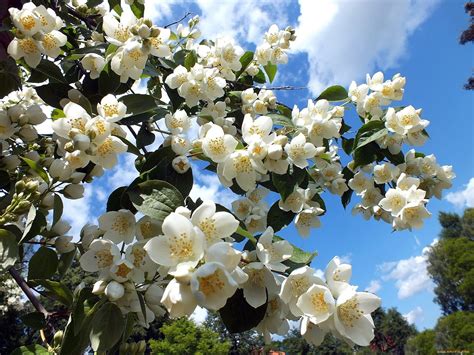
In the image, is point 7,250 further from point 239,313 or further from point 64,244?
point 239,313

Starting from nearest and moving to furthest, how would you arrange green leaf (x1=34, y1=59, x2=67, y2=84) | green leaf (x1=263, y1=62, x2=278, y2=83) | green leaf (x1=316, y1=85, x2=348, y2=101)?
green leaf (x1=34, y1=59, x2=67, y2=84)
green leaf (x1=316, y1=85, x2=348, y2=101)
green leaf (x1=263, y1=62, x2=278, y2=83)

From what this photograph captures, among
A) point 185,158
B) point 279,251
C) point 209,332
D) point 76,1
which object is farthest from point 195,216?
point 209,332

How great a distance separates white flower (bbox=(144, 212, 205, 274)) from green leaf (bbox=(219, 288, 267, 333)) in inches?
6.5

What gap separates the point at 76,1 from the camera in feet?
6.20

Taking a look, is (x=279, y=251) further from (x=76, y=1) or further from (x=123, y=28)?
(x=76, y=1)

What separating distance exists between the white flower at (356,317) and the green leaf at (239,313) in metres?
0.15

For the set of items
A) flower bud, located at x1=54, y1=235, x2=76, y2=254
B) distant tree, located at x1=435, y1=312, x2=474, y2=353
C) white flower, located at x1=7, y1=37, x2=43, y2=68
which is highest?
distant tree, located at x1=435, y1=312, x2=474, y2=353

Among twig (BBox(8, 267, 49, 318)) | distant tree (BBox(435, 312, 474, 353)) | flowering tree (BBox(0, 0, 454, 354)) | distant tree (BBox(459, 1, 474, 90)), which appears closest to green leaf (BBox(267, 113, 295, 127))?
flowering tree (BBox(0, 0, 454, 354))

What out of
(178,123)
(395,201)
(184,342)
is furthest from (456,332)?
(178,123)

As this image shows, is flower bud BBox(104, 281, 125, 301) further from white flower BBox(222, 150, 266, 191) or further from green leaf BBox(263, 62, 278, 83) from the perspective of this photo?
green leaf BBox(263, 62, 278, 83)

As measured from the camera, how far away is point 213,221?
2.53 ft

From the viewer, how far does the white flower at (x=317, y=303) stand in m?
0.77

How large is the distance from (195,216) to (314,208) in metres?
0.76

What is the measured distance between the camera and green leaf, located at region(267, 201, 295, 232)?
4.23ft
